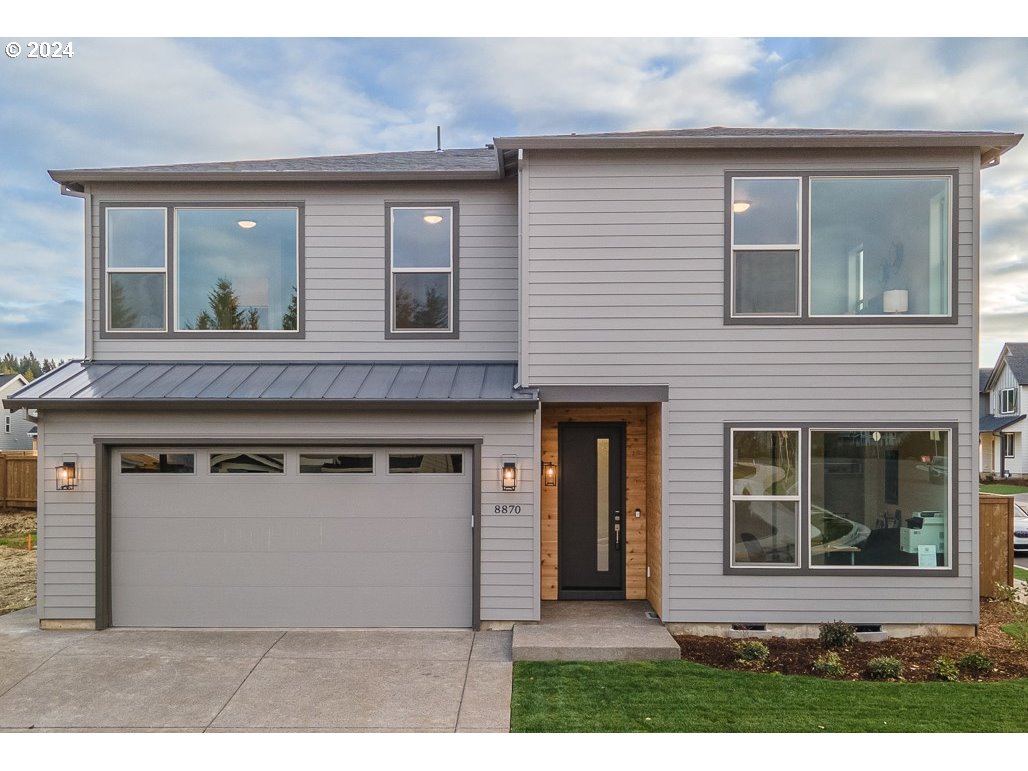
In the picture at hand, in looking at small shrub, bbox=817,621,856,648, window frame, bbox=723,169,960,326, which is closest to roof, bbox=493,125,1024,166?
window frame, bbox=723,169,960,326

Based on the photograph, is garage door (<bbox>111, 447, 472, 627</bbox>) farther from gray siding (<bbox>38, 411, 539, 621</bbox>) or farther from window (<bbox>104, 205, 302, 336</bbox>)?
window (<bbox>104, 205, 302, 336</bbox>)

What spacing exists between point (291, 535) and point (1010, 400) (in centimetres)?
3602

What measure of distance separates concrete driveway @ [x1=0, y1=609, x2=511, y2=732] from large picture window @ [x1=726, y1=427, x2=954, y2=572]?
3247 mm

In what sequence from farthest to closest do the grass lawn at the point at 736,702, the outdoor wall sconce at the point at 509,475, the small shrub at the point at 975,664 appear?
the outdoor wall sconce at the point at 509,475 → the small shrub at the point at 975,664 → the grass lawn at the point at 736,702

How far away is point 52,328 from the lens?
41.5 meters

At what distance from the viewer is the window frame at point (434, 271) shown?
755cm

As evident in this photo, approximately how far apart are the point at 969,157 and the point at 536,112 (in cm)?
832

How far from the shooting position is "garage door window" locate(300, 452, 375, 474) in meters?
6.91

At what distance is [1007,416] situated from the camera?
99.7 ft

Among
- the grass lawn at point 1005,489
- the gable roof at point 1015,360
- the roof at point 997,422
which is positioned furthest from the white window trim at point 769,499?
the gable roof at point 1015,360

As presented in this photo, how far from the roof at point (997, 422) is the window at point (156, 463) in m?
34.9

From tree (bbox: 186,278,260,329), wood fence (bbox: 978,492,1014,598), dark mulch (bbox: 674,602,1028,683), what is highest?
tree (bbox: 186,278,260,329)

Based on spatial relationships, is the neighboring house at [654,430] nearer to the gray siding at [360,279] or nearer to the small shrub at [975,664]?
the gray siding at [360,279]
